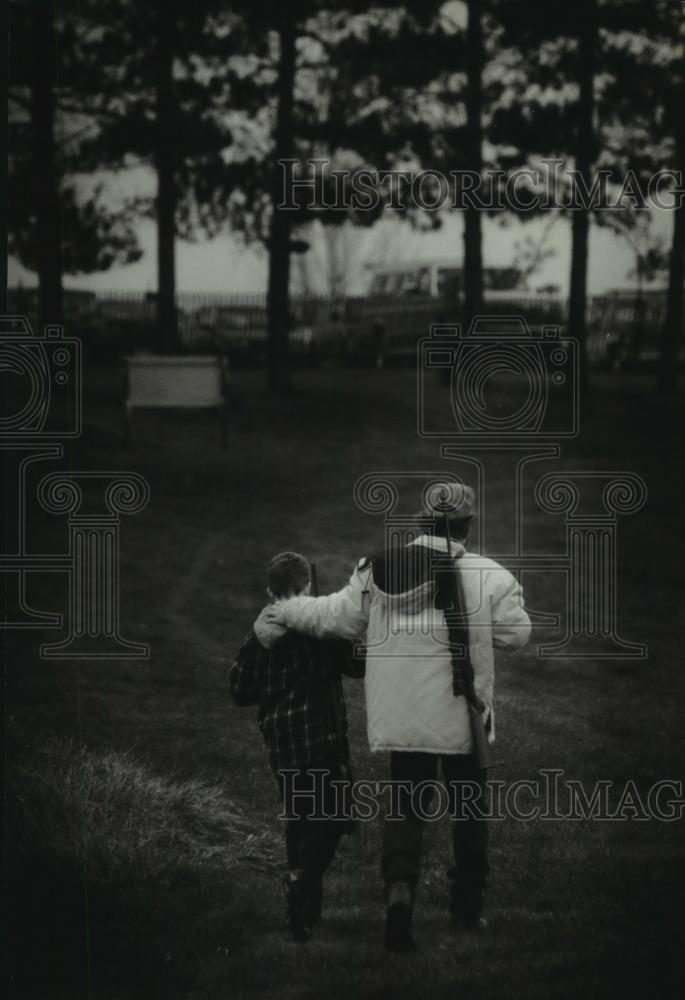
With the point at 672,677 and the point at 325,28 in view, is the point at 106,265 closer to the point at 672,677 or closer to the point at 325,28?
the point at 325,28

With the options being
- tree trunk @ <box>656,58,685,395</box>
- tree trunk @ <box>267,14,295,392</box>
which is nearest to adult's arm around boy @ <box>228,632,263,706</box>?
tree trunk @ <box>656,58,685,395</box>

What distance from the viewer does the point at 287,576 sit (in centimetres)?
460

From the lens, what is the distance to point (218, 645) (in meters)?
7.72

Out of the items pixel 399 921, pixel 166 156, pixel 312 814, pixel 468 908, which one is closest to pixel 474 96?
pixel 166 156

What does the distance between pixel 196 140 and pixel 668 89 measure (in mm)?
3291

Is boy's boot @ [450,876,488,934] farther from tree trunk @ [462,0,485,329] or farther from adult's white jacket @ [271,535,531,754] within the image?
tree trunk @ [462,0,485,329]

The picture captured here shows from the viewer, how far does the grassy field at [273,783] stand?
14.7 feet

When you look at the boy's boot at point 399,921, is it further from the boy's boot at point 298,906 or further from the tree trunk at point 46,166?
the tree trunk at point 46,166

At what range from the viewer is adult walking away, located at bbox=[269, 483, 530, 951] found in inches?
175

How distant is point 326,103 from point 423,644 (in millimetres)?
4741

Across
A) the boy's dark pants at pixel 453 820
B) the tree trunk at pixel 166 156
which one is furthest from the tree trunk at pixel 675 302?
the boy's dark pants at pixel 453 820

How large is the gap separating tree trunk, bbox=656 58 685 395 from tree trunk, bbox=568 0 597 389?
1.49ft

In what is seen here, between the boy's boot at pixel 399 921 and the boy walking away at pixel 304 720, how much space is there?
34 centimetres

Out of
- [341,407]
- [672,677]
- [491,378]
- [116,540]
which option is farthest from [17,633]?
[341,407]
